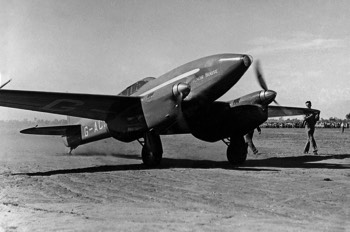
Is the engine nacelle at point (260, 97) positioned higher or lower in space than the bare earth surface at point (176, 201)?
higher

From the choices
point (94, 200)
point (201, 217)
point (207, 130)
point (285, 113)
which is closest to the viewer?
point (201, 217)

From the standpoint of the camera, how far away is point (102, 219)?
16.7 feet

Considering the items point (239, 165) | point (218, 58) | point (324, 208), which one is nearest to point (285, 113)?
point (239, 165)

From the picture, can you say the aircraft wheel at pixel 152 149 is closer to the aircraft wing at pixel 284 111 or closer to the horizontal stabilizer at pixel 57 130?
the horizontal stabilizer at pixel 57 130

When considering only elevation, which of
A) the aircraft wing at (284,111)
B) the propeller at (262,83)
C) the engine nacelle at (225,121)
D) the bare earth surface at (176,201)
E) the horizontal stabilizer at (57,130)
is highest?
the propeller at (262,83)

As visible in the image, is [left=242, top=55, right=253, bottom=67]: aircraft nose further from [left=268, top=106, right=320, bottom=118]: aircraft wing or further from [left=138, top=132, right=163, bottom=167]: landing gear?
[left=268, top=106, right=320, bottom=118]: aircraft wing

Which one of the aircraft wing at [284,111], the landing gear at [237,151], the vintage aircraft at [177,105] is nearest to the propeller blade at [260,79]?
the vintage aircraft at [177,105]

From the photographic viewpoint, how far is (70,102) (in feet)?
37.5

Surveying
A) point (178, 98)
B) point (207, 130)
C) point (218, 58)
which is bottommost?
point (207, 130)

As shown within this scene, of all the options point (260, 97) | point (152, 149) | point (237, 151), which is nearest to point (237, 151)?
point (237, 151)

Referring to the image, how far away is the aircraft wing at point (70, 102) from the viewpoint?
10594 millimetres

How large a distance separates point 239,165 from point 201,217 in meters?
7.86

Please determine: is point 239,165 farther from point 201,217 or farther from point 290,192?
point 201,217

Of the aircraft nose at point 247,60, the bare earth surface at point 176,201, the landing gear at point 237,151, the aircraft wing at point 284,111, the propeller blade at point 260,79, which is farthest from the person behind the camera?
the aircraft wing at point 284,111
